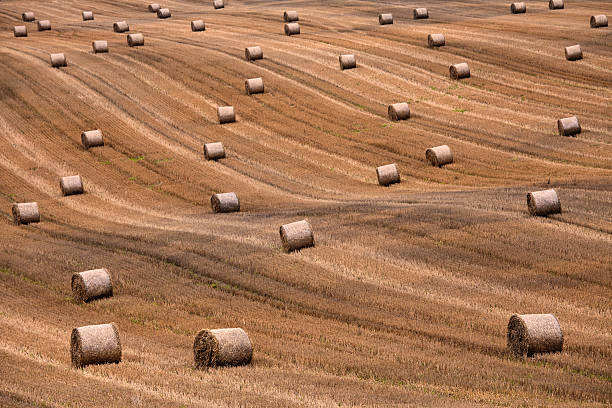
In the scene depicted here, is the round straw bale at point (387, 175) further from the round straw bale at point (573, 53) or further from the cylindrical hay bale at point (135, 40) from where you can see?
the cylindrical hay bale at point (135, 40)

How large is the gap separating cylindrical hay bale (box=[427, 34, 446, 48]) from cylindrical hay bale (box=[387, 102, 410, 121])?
9237 mm

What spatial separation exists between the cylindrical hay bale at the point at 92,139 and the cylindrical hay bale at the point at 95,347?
65.1 feet

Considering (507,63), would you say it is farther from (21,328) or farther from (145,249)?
(21,328)

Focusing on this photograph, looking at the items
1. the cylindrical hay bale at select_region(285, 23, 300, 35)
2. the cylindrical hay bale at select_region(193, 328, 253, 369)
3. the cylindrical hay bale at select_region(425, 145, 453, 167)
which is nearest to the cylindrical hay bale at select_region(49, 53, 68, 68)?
the cylindrical hay bale at select_region(285, 23, 300, 35)

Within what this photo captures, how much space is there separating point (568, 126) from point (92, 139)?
16854 mm

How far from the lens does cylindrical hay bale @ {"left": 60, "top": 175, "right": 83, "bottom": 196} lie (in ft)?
101

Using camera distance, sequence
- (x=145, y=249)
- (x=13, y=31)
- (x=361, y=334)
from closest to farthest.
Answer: (x=361, y=334), (x=145, y=249), (x=13, y=31)

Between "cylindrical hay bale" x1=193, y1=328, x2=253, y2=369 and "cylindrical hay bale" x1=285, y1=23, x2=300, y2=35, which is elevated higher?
"cylindrical hay bale" x1=193, y1=328, x2=253, y2=369

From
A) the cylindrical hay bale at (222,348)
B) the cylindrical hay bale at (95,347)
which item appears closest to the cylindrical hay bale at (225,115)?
the cylindrical hay bale at (95,347)

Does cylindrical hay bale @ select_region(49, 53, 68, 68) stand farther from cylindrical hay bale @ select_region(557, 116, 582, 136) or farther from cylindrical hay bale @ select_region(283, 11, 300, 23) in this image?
cylindrical hay bale @ select_region(557, 116, 582, 136)

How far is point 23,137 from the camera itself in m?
36.2

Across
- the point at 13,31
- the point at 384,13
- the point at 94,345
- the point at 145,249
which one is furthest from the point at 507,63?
the point at 94,345

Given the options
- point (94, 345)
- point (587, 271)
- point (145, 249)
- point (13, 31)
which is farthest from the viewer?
point (13, 31)

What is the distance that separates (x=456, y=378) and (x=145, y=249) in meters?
11.1
